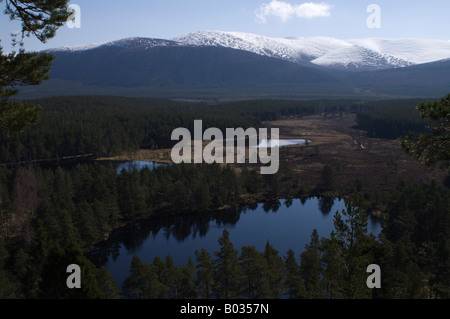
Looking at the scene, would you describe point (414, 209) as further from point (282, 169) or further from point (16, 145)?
point (16, 145)

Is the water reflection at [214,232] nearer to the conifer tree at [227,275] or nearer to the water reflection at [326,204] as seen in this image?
→ the water reflection at [326,204]

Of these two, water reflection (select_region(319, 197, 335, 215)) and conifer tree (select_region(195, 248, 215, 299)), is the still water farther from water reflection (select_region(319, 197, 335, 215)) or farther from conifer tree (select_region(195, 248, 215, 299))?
conifer tree (select_region(195, 248, 215, 299))

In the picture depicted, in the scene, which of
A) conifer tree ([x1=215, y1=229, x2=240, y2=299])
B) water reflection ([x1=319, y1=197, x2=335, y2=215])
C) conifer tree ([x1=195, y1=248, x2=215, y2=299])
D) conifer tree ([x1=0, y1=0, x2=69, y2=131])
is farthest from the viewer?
water reflection ([x1=319, y1=197, x2=335, y2=215])

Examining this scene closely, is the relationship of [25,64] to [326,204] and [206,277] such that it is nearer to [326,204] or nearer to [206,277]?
[206,277]

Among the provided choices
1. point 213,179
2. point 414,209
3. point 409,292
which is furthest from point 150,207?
point 409,292

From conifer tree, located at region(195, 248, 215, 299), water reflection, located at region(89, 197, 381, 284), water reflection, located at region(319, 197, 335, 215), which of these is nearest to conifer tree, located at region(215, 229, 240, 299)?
conifer tree, located at region(195, 248, 215, 299)

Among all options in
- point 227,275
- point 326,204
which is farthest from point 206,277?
point 326,204

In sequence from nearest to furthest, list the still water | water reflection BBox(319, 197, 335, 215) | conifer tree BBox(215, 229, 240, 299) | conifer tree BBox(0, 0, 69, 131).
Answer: conifer tree BBox(0, 0, 69, 131) → conifer tree BBox(215, 229, 240, 299) → the still water → water reflection BBox(319, 197, 335, 215)

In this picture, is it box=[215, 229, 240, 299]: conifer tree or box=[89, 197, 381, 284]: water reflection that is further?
box=[89, 197, 381, 284]: water reflection
